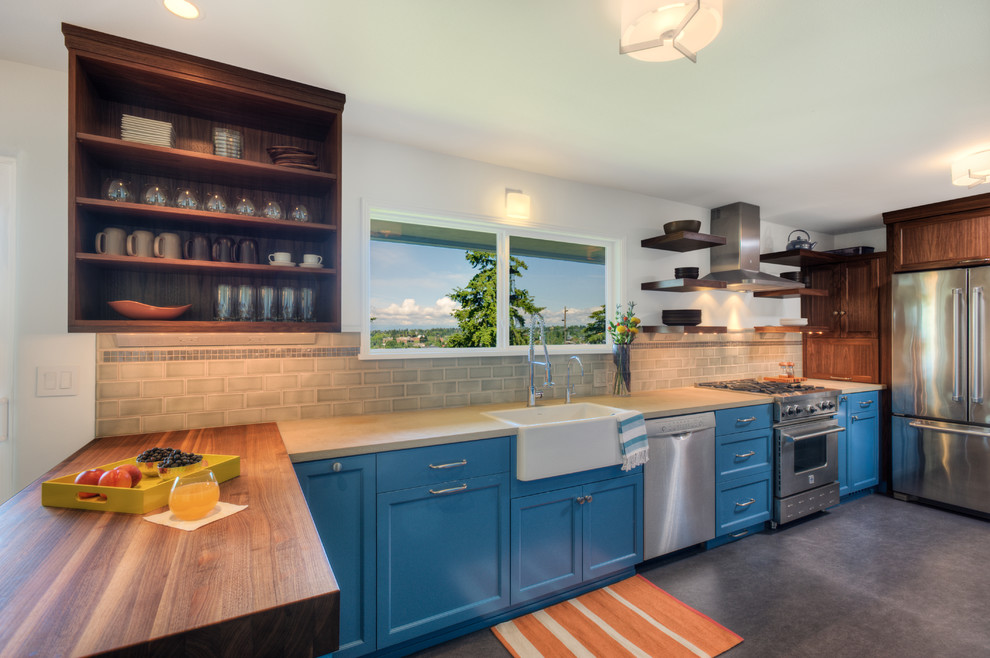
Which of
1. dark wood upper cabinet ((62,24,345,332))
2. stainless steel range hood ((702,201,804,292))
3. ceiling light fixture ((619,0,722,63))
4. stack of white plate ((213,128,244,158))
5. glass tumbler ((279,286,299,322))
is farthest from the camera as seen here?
stainless steel range hood ((702,201,804,292))

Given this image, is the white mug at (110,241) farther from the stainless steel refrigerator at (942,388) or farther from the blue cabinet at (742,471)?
the stainless steel refrigerator at (942,388)

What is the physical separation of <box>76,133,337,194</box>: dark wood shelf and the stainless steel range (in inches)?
129

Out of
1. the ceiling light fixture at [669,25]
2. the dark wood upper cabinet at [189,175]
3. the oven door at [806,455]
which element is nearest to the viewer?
the ceiling light fixture at [669,25]

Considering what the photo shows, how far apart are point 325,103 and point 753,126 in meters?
2.17

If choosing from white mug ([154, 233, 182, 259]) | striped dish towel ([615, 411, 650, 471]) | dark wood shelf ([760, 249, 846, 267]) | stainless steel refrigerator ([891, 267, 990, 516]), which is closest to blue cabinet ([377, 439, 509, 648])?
striped dish towel ([615, 411, 650, 471])

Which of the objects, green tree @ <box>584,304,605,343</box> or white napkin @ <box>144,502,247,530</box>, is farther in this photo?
green tree @ <box>584,304,605,343</box>

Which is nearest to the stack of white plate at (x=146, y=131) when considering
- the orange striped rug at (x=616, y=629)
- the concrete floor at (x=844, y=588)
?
the concrete floor at (x=844, y=588)

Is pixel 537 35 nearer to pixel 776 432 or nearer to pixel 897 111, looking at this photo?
pixel 897 111

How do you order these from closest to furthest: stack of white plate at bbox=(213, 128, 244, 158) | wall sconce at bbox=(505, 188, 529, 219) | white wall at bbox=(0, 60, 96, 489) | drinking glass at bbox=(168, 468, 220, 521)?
drinking glass at bbox=(168, 468, 220, 521)
white wall at bbox=(0, 60, 96, 489)
stack of white plate at bbox=(213, 128, 244, 158)
wall sconce at bbox=(505, 188, 529, 219)

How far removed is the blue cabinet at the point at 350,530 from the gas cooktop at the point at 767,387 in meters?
2.95

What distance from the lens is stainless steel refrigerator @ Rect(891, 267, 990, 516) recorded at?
138 inches

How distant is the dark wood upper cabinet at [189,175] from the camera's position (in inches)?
69.2

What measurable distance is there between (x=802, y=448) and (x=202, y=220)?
4.04 meters

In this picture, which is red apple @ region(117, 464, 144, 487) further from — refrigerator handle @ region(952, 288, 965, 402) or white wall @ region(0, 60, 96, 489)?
refrigerator handle @ region(952, 288, 965, 402)
